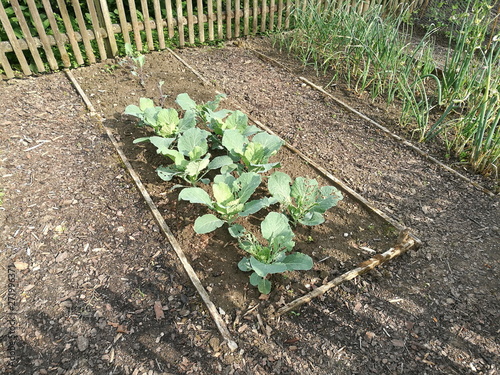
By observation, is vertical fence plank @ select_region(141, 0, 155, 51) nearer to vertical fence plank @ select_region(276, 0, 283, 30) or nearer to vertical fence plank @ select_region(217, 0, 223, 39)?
vertical fence plank @ select_region(217, 0, 223, 39)

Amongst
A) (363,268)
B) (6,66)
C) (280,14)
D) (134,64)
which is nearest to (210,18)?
(280,14)

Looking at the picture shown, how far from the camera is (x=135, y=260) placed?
2031mm

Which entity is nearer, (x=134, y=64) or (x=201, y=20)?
(x=134, y=64)

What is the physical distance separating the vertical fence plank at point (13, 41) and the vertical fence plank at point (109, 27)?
2.78 ft

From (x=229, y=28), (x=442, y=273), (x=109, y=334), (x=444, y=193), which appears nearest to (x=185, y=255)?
(x=109, y=334)

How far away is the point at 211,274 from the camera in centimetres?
196

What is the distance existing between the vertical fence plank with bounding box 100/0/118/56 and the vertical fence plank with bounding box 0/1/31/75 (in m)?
0.85

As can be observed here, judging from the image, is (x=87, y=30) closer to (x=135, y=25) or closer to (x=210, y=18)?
(x=135, y=25)

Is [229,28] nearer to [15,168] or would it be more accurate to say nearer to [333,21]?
[333,21]

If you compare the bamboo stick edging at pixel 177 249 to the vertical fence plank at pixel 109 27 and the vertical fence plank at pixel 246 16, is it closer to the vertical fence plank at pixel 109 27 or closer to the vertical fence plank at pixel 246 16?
the vertical fence plank at pixel 109 27

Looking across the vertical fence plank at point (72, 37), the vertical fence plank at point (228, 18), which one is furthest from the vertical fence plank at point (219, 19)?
the vertical fence plank at point (72, 37)

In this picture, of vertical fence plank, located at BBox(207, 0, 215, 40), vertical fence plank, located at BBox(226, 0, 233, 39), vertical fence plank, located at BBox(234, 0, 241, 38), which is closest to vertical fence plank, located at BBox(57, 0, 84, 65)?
vertical fence plank, located at BBox(207, 0, 215, 40)

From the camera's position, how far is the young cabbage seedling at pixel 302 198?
213 cm

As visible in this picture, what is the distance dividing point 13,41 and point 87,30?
702mm
